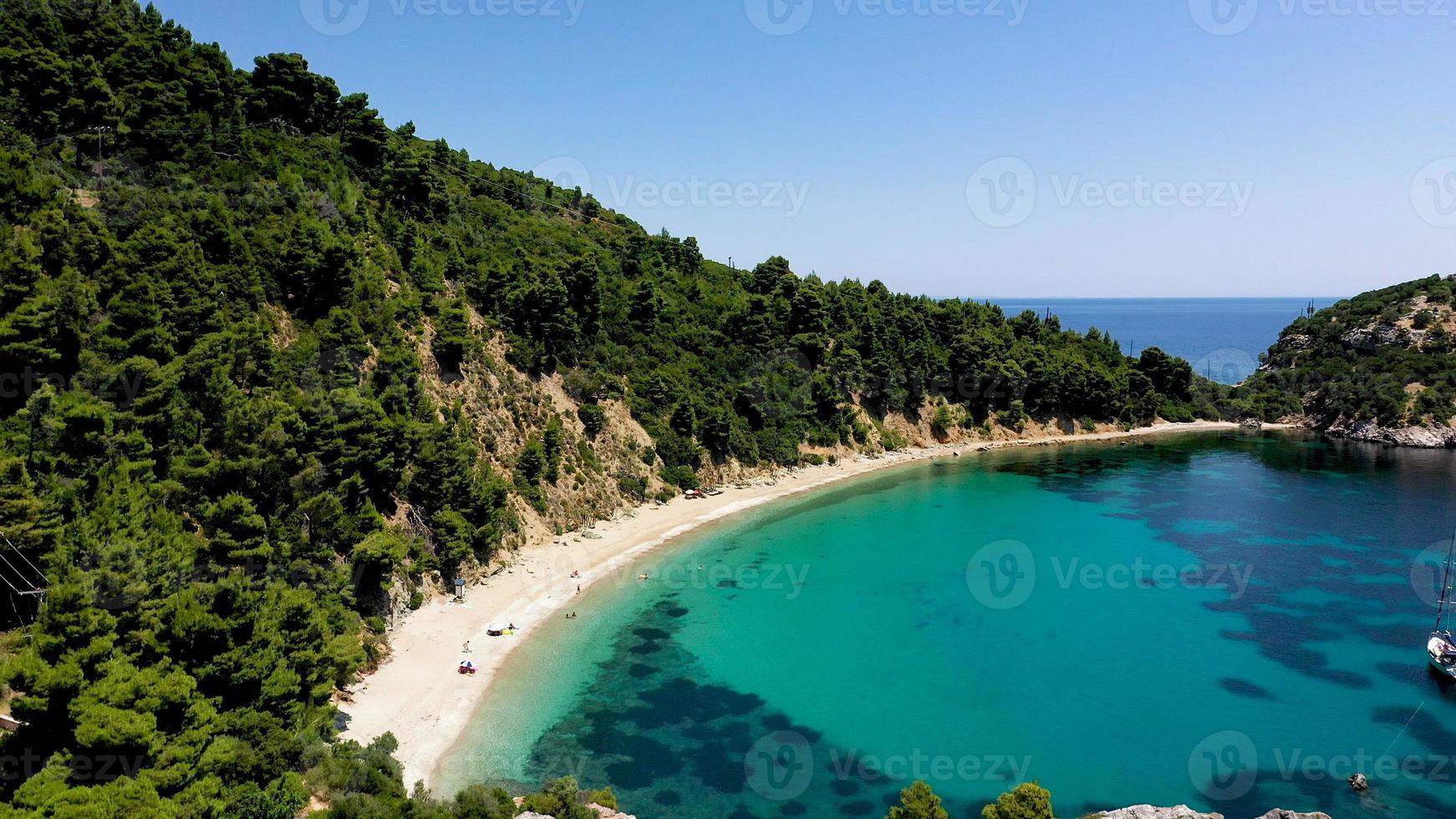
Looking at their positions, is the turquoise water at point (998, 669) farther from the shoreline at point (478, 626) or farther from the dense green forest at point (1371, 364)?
the dense green forest at point (1371, 364)

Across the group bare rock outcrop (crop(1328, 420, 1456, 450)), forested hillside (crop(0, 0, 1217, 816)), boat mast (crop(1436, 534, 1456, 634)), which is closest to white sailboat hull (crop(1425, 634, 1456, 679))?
boat mast (crop(1436, 534, 1456, 634))

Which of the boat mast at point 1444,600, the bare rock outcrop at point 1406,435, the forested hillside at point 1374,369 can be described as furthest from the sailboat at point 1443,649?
the forested hillside at point 1374,369

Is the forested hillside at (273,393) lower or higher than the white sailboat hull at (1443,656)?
higher

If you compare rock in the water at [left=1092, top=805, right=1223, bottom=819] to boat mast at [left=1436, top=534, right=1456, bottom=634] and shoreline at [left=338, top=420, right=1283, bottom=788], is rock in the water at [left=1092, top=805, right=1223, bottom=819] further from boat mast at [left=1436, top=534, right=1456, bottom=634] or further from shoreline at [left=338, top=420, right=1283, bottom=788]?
boat mast at [left=1436, top=534, right=1456, bottom=634]

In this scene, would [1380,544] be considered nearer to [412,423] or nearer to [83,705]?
[412,423]

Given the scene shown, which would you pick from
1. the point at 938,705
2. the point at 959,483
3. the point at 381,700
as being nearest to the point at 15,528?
the point at 381,700
